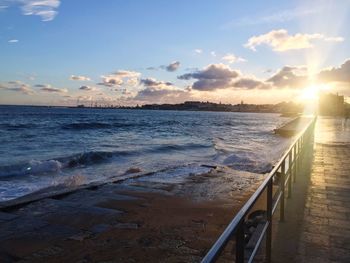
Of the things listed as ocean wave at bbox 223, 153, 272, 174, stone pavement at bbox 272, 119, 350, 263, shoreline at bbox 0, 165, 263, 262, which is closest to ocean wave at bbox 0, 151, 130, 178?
shoreline at bbox 0, 165, 263, 262

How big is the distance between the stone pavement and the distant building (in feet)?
253

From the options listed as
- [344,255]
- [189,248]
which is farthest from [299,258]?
[189,248]

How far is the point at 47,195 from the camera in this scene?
877 centimetres

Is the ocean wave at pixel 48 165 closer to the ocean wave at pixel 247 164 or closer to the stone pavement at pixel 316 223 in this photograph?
the ocean wave at pixel 247 164

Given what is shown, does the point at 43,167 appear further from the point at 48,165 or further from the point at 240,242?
the point at 240,242

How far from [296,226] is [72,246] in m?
3.44

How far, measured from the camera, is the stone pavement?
4188 mm

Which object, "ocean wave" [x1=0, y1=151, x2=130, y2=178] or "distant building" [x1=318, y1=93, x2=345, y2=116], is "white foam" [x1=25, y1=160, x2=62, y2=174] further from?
"distant building" [x1=318, y1=93, x2=345, y2=116]

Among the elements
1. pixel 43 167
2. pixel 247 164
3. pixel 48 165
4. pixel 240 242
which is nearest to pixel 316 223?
pixel 240 242

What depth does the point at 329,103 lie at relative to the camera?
8481 cm

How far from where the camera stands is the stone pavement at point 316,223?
4.19m

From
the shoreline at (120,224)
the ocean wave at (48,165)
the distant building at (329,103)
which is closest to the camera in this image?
the shoreline at (120,224)

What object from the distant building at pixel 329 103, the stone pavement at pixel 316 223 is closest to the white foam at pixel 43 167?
the stone pavement at pixel 316 223

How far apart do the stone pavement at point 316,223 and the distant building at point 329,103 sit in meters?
77.0
